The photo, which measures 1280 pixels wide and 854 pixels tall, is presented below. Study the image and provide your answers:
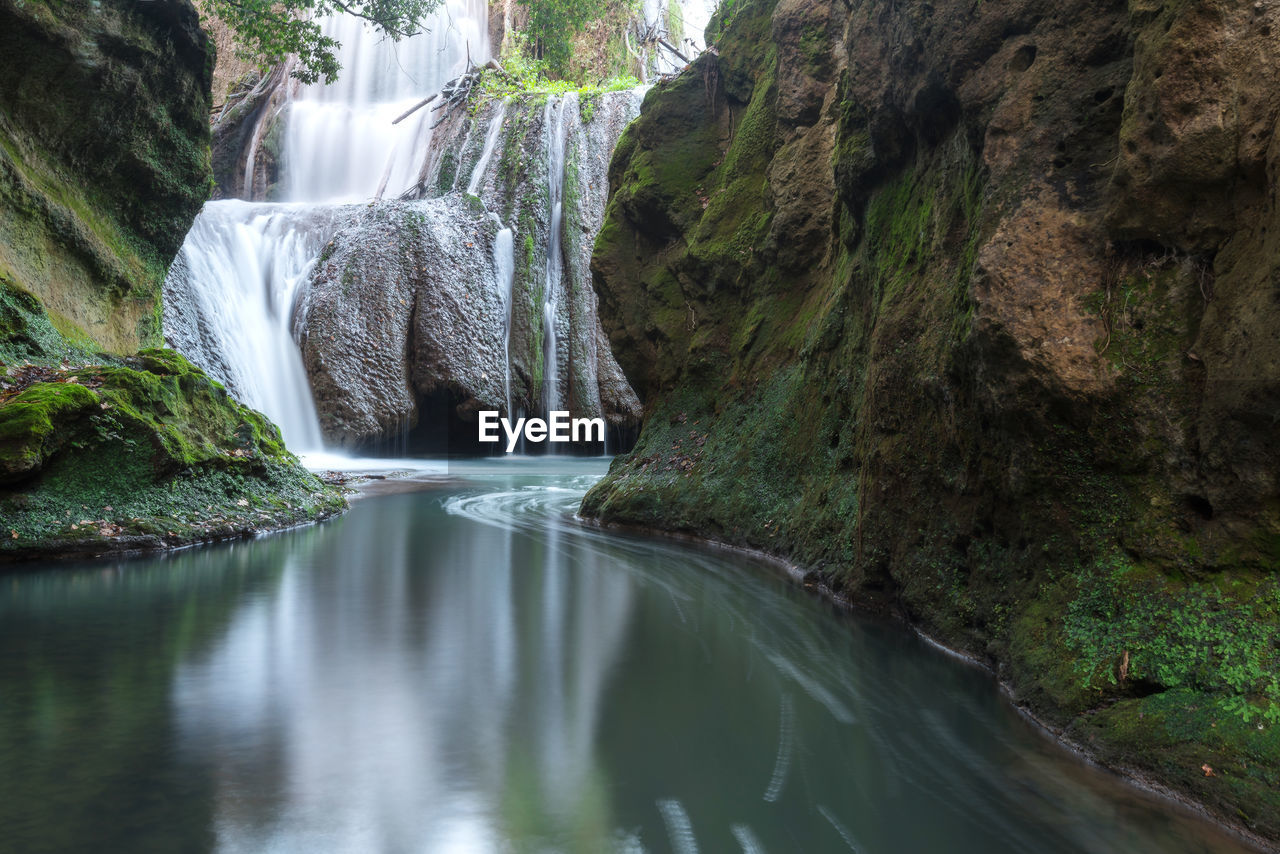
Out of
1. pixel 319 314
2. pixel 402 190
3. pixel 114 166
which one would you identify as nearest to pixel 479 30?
pixel 402 190

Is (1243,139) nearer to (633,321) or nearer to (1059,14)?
(1059,14)

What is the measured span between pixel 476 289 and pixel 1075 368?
21672 mm

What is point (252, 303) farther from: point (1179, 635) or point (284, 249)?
point (1179, 635)

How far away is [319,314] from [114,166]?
34.4 feet

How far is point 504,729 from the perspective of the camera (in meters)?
4.06

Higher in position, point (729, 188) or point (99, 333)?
point (729, 188)

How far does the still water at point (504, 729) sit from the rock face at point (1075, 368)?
0.40 meters

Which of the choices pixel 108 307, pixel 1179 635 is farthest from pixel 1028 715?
pixel 108 307

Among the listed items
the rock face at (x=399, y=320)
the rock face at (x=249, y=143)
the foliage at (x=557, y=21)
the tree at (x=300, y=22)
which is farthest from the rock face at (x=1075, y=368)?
the rock face at (x=249, y=143)

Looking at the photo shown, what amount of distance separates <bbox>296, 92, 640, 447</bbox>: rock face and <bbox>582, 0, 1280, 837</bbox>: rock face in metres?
16.5

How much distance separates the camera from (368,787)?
332 cm

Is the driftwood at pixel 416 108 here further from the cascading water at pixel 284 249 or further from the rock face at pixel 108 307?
the rock face at pixel 108 307

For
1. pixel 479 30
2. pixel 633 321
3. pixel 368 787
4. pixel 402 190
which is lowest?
pixel 368 787

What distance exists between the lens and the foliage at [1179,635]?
310 centimetres
